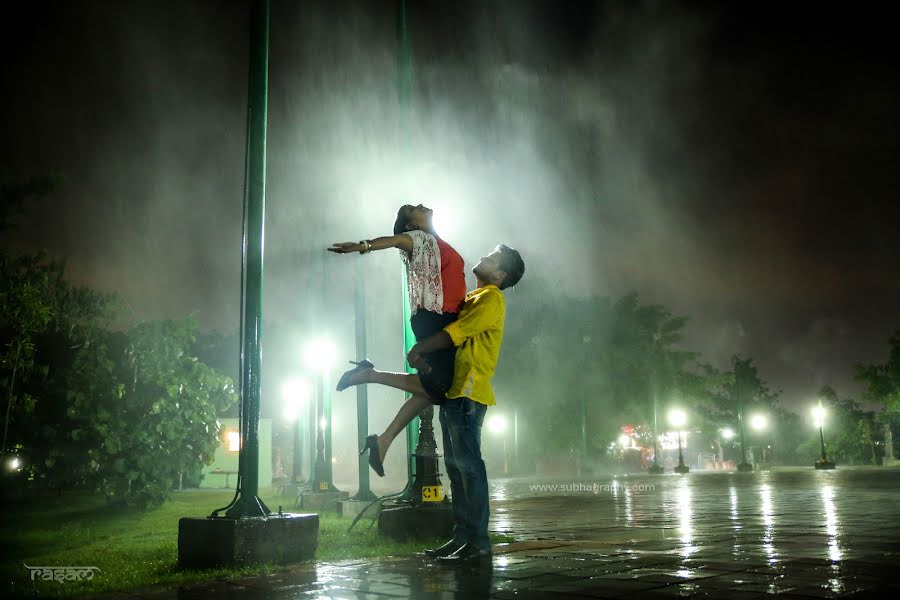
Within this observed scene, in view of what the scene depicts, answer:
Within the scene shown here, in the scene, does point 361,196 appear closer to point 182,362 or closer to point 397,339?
point 182,362

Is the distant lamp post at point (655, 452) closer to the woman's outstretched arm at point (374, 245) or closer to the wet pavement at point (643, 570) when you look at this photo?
the wet pavement at point (643, 570)

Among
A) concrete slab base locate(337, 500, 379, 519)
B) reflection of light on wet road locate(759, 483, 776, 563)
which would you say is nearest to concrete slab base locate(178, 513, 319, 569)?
reflection of light on wet road locate(759, 483, 776, 563)

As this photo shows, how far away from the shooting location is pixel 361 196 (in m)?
12.5

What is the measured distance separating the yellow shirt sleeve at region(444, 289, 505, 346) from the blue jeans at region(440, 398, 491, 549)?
49cm

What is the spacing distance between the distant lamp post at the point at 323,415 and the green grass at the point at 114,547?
306 cm

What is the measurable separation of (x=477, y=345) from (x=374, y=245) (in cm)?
103

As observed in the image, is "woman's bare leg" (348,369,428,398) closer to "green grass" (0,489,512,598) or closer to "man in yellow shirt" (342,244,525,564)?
"man in yellow shirt" (342,244,525,564)

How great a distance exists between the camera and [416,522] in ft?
22.1

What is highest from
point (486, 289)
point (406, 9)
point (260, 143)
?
point (406, 9)

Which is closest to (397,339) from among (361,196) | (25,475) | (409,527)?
(25,475)

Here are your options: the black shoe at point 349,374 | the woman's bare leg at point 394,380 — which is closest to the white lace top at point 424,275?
the woman's bare leg at point 394,380

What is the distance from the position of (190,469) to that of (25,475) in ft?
14.8

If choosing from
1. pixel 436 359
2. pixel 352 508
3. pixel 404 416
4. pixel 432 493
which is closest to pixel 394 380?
pixel 404 416

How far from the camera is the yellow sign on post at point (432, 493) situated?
23.1 ft
